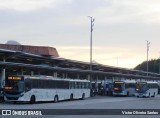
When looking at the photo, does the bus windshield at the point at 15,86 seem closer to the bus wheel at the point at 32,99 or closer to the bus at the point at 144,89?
the bus wheel at the point at 32,99

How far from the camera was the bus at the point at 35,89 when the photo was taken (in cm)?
4312

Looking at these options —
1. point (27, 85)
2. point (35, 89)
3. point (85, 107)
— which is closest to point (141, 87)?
point (35, 89)

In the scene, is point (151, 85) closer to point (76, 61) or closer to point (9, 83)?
point (76, 61)

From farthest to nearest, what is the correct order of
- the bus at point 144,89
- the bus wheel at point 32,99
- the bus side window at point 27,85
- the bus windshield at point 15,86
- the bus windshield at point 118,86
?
1. the bus windshield at point 118,86
2. the bus at point 144,89
3. the bus wheel at point 32,99
4. the bus side window at point 27,85
5. the bus windshield at point 15,86

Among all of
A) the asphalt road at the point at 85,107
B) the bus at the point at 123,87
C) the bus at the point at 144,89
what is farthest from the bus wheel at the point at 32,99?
the bus at the point at 123,87

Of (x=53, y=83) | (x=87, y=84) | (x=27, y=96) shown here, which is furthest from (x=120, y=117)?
(x=87, y=84)

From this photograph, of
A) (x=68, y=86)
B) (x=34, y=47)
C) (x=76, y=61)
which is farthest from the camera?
(x=34, y=47)

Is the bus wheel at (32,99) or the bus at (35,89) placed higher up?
the bus at (35,89)

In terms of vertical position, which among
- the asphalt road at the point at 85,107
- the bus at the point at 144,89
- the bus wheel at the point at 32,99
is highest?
the bus at the point at 144,89

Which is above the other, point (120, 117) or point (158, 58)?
point (158, 58)

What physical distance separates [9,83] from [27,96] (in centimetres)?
205

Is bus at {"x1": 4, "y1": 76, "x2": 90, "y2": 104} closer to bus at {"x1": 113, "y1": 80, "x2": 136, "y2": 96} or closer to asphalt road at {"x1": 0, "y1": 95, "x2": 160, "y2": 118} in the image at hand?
asphalt road at {"x1": 0, "y1": 95, "x2": 160, "y2": 118}

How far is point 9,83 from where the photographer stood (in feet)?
142

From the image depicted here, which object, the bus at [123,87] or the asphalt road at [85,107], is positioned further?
the bus at [123,87]
